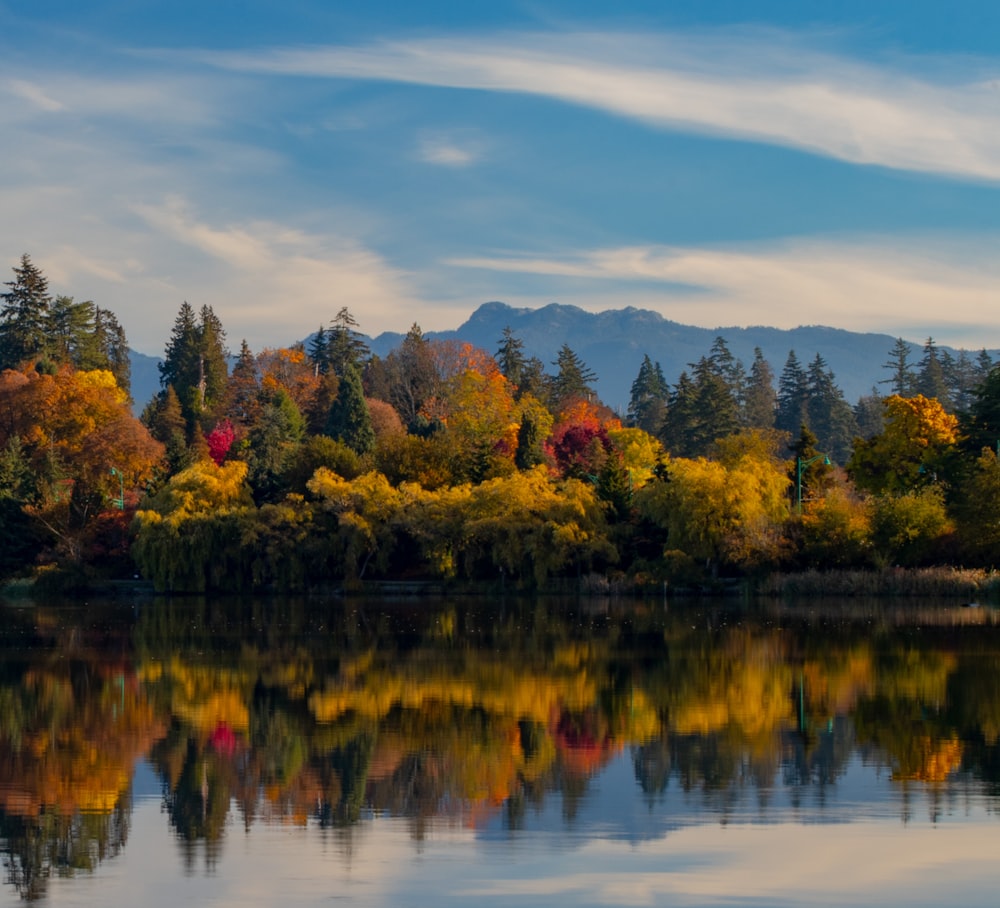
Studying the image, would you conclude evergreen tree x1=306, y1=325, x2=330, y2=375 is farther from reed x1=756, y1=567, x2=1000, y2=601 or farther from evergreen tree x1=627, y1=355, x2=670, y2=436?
reed x1=756, y1=567, x2=1000, y2=601

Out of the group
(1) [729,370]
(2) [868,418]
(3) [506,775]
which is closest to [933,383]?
(2) [868,418]

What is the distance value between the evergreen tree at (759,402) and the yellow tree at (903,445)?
4193 centimetres

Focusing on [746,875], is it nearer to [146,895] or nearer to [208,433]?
[146,895]

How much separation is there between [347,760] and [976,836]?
748cm

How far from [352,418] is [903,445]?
3151 centimetres

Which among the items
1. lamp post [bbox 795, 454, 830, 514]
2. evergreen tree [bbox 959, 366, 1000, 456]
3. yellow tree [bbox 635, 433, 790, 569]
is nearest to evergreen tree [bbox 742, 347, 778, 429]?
lamp post [bbox 795, 454, 830, 514]

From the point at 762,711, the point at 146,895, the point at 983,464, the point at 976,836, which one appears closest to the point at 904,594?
the point at 983,464

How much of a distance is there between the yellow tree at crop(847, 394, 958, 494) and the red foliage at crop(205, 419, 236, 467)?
3616 centimetres

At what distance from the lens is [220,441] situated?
286 ft

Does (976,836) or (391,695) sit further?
(391,695)

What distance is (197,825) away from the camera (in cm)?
1389

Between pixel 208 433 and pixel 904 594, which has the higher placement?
pixel 208 433

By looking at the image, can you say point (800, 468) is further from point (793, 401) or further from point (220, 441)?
point (793, 401)

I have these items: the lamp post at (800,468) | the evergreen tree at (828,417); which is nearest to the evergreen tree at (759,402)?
the evergreen tree at (828,417)
